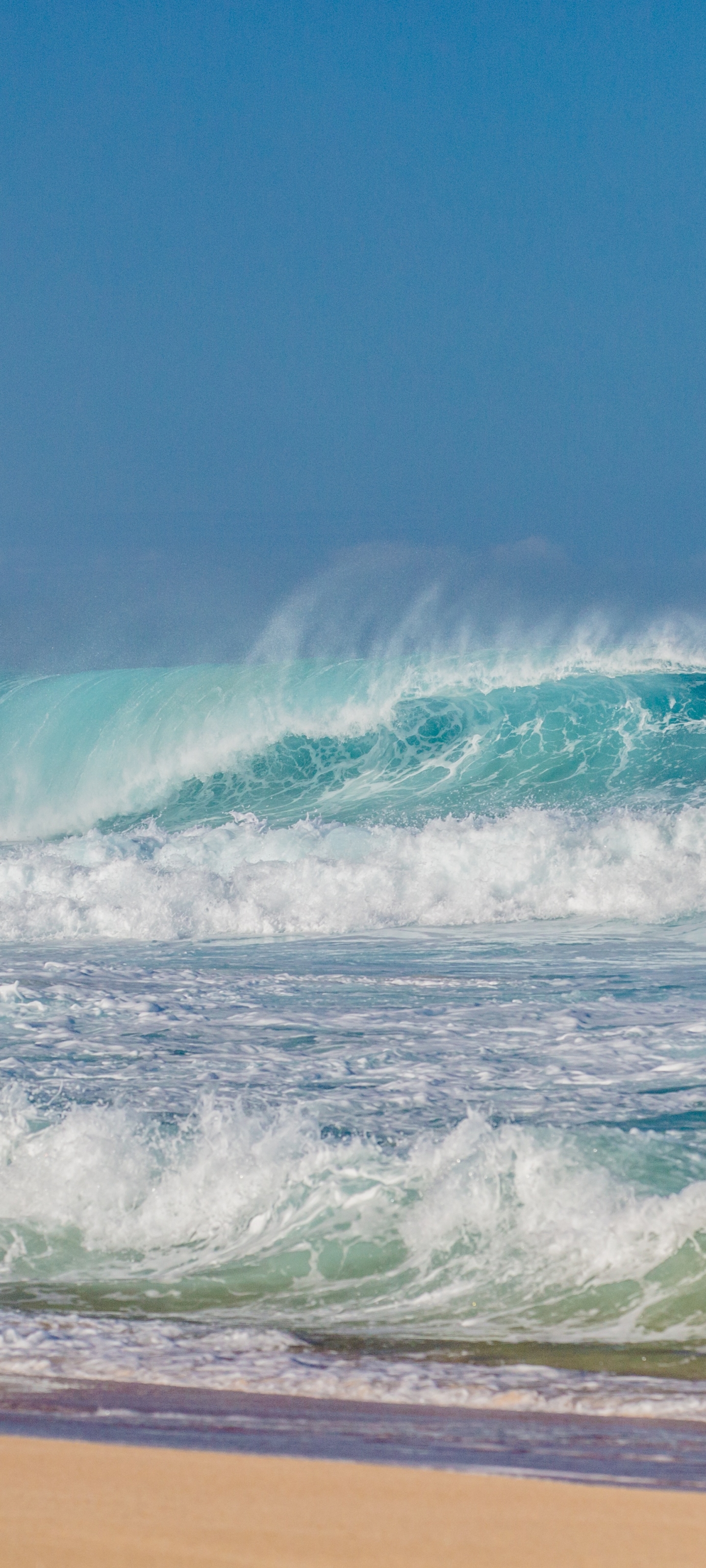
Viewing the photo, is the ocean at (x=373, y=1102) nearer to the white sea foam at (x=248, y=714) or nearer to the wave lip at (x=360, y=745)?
the wave lip at (x=360, y=745)

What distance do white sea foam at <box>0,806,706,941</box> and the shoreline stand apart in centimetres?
836

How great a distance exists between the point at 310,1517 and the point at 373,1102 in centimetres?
282

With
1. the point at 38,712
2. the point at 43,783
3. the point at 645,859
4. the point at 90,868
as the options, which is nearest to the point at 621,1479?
the point at 645,859

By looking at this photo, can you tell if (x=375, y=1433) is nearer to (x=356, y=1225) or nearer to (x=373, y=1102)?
(x=356, y=1225)

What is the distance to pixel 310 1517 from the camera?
2.08 metres

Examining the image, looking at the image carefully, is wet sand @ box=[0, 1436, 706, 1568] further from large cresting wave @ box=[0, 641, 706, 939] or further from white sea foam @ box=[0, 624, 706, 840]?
white sea foam @ box=[0, 624, 706, 840]

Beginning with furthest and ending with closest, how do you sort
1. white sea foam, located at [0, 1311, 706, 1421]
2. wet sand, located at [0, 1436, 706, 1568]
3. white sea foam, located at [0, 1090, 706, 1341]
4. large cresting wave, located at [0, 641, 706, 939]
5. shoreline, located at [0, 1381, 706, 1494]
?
large cresting wave, located at [0, 641, 706, 939] < white sea foam, located at [0, 1090, 706, 1341] < white sea foam, located at [0, 1311, 706, 1421] < shoreline, located at [0, 1381, 706, 1494] < wet sand, located at [0, 1436, 706, 1568]

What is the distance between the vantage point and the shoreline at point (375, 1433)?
7.41ft

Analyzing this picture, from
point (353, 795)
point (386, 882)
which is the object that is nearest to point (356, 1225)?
point (386, 882)

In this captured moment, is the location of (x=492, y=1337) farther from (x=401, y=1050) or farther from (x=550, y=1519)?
(x=401, y=1050)

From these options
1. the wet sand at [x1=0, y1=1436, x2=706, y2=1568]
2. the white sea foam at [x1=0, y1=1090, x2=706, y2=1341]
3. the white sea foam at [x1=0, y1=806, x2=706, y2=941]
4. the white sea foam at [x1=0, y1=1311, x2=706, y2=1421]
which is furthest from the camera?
the white sea foam at [x1=0, y1=806, x2=706, y2=941]

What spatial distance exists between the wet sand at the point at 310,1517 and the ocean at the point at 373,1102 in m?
0.43

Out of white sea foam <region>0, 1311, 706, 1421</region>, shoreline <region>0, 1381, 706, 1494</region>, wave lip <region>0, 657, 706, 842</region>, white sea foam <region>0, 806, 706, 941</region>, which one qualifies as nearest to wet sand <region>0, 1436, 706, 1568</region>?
shoreline <region>0, 1381, 706, 1494</region>

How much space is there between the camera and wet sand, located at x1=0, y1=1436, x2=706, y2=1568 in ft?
6.44
